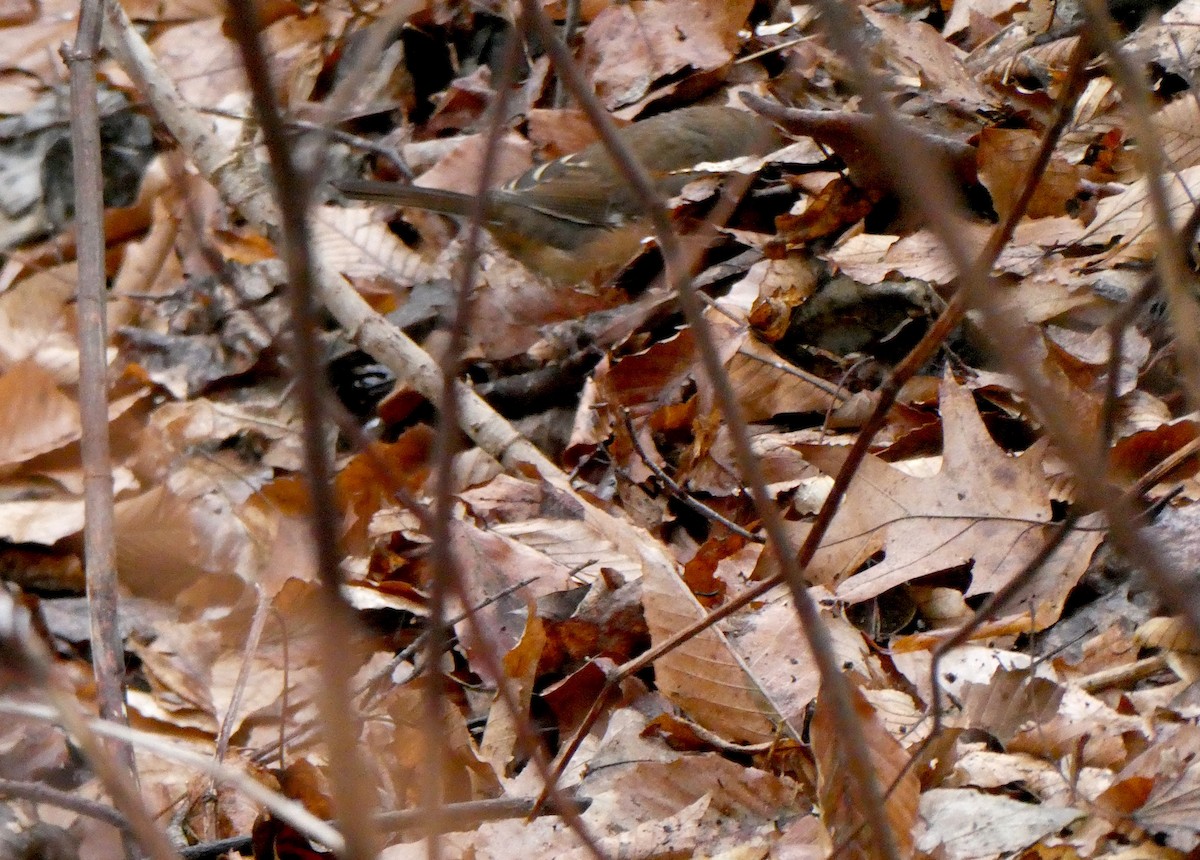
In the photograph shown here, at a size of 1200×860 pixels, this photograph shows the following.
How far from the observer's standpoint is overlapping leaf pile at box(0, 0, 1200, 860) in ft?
7.00

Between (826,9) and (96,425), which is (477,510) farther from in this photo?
(826,9)

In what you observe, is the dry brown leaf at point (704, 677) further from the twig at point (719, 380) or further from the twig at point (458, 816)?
the twig at point (719, 380)

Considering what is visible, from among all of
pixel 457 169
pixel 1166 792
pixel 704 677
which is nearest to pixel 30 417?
pixel 457 169

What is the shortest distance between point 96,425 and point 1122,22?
11.4ft

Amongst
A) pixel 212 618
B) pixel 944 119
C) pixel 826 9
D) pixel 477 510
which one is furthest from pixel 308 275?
pixel 944 119

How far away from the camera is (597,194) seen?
200 inches

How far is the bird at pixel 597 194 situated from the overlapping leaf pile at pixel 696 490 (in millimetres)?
127

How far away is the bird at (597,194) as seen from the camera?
4746mm

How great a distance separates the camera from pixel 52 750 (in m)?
2.95

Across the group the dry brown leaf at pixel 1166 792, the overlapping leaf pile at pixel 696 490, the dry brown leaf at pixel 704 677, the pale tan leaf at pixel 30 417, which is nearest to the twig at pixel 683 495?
the overlapping leaf pile at pixel 696 490

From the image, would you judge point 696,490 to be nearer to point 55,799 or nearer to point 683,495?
point 683,495

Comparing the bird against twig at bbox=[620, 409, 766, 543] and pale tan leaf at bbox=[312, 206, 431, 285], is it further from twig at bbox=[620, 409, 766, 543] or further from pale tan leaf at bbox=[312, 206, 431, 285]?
twig at bbox=[620, 409, 766, 543]

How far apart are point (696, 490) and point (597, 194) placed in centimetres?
225

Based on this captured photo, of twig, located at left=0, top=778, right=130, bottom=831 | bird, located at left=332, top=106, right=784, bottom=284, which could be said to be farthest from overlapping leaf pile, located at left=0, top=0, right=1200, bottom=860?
twig, located at left=0, top=778, right=130, bottom=831
